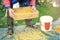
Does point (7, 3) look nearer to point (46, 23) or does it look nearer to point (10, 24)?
point (10, 24)

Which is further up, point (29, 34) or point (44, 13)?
point (44, 13)

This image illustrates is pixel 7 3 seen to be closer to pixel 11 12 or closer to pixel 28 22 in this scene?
pixel 11 12

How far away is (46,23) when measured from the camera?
109 centimetres

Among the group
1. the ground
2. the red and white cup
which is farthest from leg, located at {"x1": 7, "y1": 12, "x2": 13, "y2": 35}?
the red and white cup

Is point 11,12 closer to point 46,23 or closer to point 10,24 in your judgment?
point 10,24

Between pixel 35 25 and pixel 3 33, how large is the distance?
20 cm

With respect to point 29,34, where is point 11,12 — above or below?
above

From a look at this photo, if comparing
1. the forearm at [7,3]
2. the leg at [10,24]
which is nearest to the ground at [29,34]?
the leg at [10,24]

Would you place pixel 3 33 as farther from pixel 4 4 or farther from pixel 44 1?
pixel 44 1

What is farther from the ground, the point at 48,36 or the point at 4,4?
the point at 4,4

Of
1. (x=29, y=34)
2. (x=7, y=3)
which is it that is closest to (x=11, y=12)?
(x=7, y=3)

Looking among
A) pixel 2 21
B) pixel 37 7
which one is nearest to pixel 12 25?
pixel 2 21

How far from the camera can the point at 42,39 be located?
1.04 meters

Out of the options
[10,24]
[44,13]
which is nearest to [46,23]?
[44,13]
